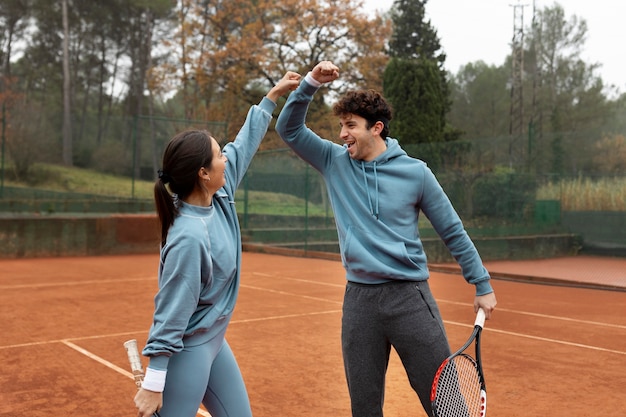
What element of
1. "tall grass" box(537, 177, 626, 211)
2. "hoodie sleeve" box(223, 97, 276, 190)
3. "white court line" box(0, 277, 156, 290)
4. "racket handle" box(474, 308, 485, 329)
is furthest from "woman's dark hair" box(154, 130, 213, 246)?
"tall grass" box(537, 177, 626, 211)

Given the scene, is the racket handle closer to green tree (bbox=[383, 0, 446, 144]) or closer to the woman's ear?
the woman's ear

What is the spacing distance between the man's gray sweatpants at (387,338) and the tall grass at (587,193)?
13.8 meters

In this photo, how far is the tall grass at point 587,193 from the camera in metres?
15.9

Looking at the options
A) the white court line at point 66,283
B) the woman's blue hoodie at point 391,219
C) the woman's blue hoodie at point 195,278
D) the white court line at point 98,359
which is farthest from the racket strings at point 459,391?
the white court line at point 66,283

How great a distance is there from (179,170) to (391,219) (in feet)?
3.34

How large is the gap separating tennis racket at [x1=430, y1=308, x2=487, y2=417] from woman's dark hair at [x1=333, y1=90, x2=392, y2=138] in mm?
920

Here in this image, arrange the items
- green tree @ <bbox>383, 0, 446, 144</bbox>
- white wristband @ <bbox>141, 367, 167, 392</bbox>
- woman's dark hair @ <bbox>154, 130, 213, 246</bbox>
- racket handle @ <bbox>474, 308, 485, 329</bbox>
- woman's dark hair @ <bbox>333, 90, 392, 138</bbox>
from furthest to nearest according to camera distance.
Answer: green tree @ <bbox>383, 0, 446, 144</bbox> < woman's dark hair @ <bbox>333, 90, 392, 138</bbox> < racket handle @ <bbox>474, 308, 485, 329</bbox> < woman's dark hair @ <bbox>154, 130, 213, 246</bbox> < white wristband @ <bbox>141, 367, 167, 392</bbox>

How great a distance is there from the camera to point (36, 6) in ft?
122

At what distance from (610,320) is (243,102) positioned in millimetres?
23966

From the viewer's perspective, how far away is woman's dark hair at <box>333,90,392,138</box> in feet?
10.4

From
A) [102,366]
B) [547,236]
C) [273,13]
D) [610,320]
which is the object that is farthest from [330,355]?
[273,13]

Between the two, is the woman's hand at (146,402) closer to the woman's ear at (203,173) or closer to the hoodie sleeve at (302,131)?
the woman's ear at (203,173)

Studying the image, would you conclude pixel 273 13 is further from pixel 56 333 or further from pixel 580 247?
pixel 56 333

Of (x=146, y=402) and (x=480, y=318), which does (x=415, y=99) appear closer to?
(x=480, y=318)
